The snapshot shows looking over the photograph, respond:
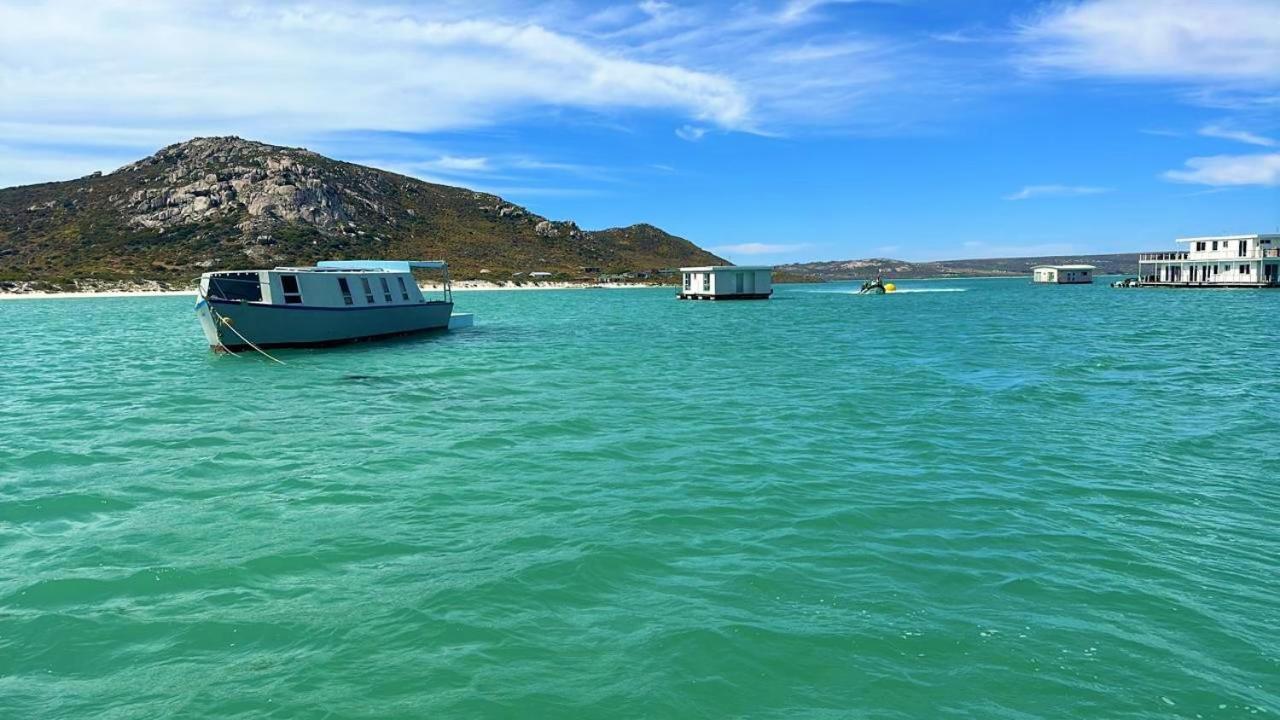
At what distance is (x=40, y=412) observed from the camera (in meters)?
18.5

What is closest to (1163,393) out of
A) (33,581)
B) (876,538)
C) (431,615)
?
(876,538)

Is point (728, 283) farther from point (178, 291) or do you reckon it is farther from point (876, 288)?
point (178, 291)

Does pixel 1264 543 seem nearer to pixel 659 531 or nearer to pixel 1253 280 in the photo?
pixel 659 531

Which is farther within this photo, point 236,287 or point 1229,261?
point 1229,261

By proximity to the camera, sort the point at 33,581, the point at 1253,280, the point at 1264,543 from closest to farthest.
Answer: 1. the point at 33,581
2. the point at 1264,543
3. the point at 1253,280

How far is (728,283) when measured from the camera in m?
96.2

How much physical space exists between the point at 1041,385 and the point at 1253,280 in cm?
9604

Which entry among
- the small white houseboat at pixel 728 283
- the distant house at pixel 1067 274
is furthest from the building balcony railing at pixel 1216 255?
the small white houseboat at pixel 728 283

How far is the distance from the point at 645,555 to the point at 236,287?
27119mm

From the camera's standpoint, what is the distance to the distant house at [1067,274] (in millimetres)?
145500

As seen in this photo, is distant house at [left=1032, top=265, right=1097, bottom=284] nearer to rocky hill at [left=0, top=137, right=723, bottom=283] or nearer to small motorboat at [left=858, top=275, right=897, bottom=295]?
small motorboat at [left=858, top=275, right=897, bottom=295]

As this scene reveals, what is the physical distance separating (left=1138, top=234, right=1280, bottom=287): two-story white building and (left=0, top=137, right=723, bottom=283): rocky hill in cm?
10308

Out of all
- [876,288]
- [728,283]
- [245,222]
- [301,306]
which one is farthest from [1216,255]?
[245,222]

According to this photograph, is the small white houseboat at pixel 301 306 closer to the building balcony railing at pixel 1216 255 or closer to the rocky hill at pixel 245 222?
the rocky hill at pixel 245 222
